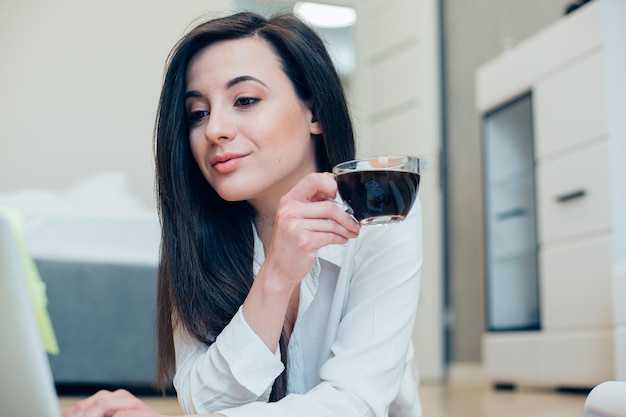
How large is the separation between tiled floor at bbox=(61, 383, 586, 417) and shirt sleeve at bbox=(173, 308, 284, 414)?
1183mm

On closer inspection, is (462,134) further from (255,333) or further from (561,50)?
(255,333)

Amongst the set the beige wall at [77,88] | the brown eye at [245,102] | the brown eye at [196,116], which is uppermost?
the beige wall at [77,88]

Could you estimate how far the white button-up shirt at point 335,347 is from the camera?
1008 millimetres

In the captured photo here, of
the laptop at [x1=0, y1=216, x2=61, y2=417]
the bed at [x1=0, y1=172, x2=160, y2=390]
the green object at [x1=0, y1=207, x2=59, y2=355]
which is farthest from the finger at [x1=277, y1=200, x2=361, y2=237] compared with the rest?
the bed at [x1=0, y1=172, x2=160, y2=390]

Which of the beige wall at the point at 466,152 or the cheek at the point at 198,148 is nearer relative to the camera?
the cheek at the point at 198,148

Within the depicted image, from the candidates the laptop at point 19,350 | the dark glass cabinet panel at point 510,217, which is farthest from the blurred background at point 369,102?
the laptop at point 19,350

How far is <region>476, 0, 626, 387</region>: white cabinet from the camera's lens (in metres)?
2.91

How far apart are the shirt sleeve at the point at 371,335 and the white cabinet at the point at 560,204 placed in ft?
5.85

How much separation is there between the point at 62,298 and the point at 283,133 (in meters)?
2.10

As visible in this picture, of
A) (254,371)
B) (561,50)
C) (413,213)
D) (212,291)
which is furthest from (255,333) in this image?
(561,50)

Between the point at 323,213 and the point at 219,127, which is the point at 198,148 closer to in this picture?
the point at 219,127

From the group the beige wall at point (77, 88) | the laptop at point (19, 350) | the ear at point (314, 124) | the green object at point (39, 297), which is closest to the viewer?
the laptop at point (19, 350)

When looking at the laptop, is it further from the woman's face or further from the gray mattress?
the gray mattress

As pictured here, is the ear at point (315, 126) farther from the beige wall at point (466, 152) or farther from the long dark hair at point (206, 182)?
the beige wall at point (466, 152)
